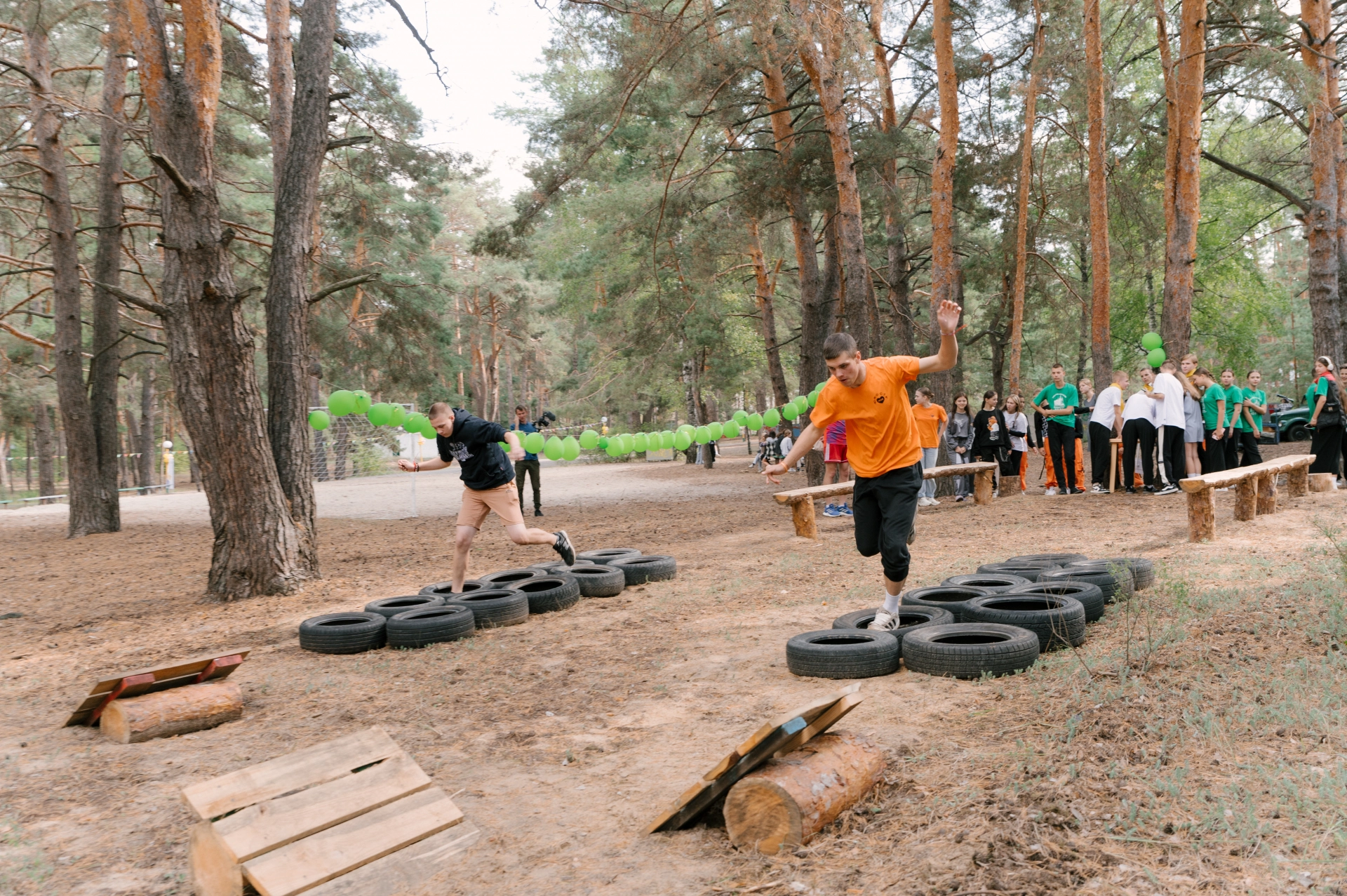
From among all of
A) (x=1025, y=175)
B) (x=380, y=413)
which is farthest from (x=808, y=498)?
(x=1025, y=175)

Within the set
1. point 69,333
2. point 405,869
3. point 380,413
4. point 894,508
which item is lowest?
point 405,869

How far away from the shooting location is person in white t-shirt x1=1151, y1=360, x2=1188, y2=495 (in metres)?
11.7

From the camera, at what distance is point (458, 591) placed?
25.2 feet

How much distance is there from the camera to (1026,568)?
697 cm

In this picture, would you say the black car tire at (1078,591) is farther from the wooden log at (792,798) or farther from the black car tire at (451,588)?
the black car tire at (451,588)

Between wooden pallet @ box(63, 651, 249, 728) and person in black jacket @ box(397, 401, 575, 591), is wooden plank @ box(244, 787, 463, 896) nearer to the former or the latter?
wooden pallet @ box(63, 651, 249, 728)

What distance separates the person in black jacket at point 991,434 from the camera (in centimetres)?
1358

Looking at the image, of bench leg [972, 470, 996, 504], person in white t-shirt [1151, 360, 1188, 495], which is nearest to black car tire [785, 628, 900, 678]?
person in white t-shirt [1151, 360, 1188, 495]

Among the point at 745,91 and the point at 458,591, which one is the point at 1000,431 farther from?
the point at 458,591

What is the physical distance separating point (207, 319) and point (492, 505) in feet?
11.3

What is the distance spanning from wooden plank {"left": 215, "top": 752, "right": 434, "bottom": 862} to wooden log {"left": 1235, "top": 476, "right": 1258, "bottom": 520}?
30.8ft

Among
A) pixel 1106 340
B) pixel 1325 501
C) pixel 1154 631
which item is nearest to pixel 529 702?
pixel 1154 631

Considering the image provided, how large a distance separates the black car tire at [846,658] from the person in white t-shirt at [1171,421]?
8708 millimetres

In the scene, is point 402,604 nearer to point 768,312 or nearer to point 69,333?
point 69,333
